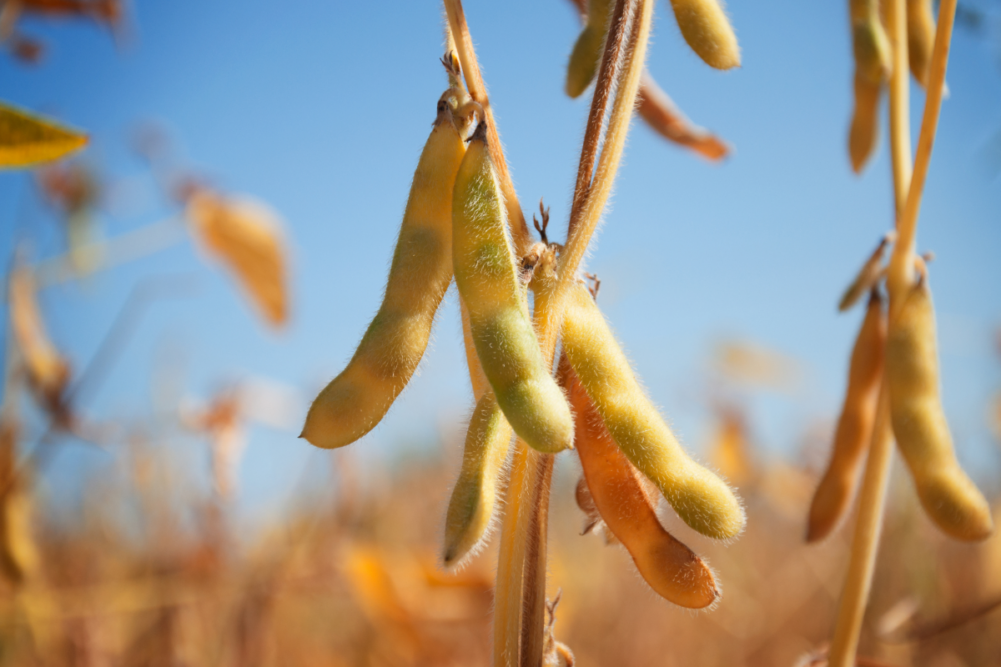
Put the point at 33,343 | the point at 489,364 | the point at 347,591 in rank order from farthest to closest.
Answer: the point at 347,591 → the point at 33,343 → the point at 489,364

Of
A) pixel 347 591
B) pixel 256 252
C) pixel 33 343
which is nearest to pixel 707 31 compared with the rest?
pixel 256 252

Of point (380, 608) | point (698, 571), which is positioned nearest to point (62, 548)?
point (380, 608)

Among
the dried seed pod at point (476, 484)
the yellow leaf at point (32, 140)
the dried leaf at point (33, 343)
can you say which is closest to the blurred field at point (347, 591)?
the dried leaf at point (33, 343)

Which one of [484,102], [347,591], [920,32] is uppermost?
[920,32]

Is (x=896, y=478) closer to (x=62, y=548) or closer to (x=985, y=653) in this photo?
(x=985, y=653)

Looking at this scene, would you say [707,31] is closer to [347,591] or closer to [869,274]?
[869,274]

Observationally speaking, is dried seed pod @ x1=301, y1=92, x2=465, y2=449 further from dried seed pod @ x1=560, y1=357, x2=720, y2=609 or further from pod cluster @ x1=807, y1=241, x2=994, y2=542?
pod cluster @ x1=807, y1=241, x2=994, y2=542

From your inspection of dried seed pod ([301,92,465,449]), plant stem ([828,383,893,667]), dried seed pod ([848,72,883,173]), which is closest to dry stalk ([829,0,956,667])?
plant stem ([828,383,893,667])
